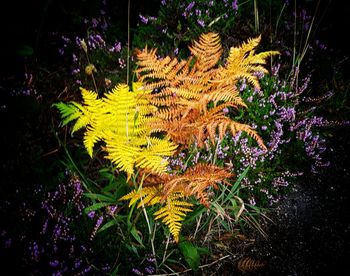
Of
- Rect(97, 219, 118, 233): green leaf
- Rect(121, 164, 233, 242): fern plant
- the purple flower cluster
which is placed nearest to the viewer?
Rect(121, 164, 233, 242): fern plant

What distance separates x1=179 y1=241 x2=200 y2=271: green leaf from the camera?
2090mm

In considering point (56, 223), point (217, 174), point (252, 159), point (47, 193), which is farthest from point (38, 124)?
point (252, 159)

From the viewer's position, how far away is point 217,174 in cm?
183

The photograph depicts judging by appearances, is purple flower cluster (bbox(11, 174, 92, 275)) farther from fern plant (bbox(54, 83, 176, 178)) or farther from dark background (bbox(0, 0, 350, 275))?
fern plant (bbox(54, 83, 176, 178))

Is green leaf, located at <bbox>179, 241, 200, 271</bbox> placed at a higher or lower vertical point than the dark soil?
lower

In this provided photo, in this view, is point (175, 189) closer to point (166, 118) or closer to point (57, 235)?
point (166, 118)

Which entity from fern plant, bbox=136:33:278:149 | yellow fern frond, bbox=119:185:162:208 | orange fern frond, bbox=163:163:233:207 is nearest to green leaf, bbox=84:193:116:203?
yellow fern frond, bbox=119:185:162:208

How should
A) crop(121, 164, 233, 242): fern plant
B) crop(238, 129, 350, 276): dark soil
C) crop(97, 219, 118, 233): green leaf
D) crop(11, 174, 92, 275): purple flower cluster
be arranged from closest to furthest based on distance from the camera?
crop(121, 164, 233, 242): fern plant < crop(11, 174, 92, 275): purple flower cluster < crop(97, 219, 118, 233): green leaf < crop(238, 129, 350, 276): dark soil

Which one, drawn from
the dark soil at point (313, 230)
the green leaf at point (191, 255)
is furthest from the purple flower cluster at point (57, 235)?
the dark soil at point (313, 230)

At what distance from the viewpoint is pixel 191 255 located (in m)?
2.10

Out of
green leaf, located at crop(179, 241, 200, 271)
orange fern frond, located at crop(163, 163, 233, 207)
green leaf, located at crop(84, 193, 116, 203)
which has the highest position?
orange fern frond, located at crop(163, 163, 233, 207)

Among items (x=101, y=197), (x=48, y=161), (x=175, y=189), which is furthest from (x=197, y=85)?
(x=48, y=161)

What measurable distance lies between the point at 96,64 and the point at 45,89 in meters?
0.54

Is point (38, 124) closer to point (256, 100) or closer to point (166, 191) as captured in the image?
point (166, 191)
